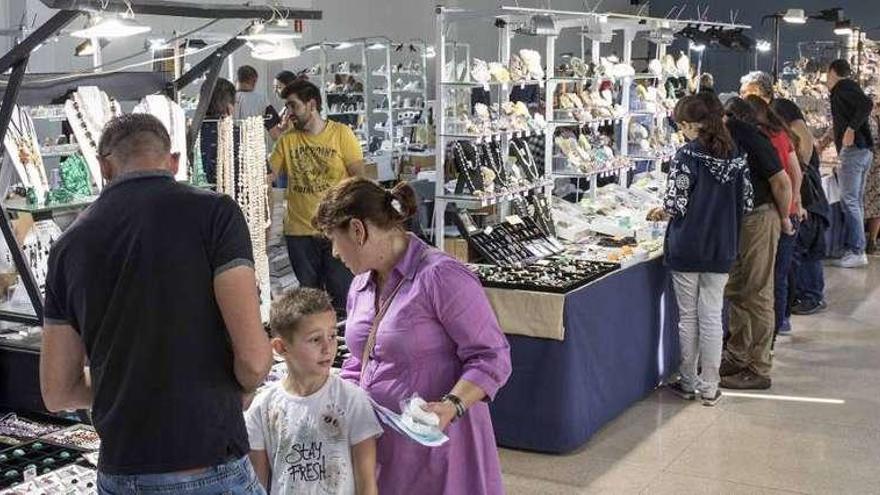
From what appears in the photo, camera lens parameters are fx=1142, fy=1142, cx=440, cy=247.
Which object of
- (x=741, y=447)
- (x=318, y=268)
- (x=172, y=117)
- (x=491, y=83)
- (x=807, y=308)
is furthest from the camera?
(x=807, y=308)

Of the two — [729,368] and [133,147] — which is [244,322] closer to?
[133,147]

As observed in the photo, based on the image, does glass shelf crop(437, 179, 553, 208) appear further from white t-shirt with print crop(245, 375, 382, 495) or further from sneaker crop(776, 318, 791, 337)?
white t-shirt with print crop(245, 375, 382, 495)

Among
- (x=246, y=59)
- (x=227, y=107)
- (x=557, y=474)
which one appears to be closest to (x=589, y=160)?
(x=557, y=474)

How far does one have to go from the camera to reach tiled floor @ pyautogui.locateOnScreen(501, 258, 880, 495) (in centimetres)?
466

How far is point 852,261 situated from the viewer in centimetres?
970

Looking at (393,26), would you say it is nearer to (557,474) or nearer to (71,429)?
(557,474)

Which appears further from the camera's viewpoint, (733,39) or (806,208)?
(733,39)

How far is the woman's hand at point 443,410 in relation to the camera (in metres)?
2.55

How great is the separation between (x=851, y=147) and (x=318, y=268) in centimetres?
559

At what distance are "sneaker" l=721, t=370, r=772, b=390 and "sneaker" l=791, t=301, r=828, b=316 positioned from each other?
195 centimetres

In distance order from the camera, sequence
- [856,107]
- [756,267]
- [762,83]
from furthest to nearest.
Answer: [856,107], [762,83], [756,267]

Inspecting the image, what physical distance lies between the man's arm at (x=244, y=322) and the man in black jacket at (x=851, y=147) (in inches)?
320

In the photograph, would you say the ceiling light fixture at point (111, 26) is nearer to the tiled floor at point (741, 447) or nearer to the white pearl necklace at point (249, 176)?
the white pearl necklace at point (249, 176)

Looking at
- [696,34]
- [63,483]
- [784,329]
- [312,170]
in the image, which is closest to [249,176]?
[63,483]
